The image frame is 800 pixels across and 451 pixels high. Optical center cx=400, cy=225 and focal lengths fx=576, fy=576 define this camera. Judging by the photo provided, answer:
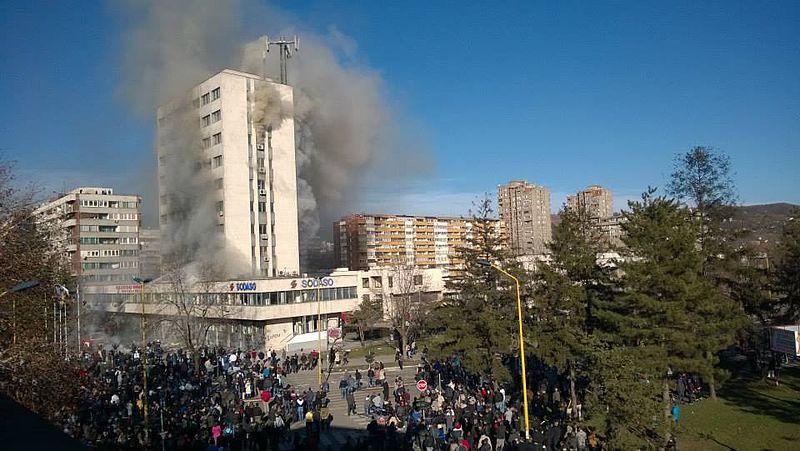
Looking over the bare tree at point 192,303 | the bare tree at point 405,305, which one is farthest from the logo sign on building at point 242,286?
the bare tree at point 405,305

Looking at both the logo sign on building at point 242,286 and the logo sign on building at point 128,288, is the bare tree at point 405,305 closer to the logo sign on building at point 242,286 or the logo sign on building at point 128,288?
the logo sign on building at point 242,286

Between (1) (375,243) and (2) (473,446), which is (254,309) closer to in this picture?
(2) (473,446)

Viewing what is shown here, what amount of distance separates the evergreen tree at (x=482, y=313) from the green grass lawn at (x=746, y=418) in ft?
21.6

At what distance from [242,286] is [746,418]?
102ft

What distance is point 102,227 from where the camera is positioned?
75062mm

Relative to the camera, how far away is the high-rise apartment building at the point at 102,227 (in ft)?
235

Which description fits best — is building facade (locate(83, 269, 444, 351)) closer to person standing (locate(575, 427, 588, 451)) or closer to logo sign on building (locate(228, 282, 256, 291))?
logo sign on building (locate(228, 282, 256, 291))

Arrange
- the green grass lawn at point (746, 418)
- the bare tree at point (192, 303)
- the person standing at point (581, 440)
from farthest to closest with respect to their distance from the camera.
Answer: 1. the bare tree at point (192, 303)
2. the green grass lawn at point (746, 418)
3. the person standing at point (581, 440)

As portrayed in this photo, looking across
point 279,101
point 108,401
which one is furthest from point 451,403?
point 279,101

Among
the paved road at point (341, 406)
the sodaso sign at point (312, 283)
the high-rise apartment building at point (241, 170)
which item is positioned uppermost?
the high-rise apartment building at point (241, 170)

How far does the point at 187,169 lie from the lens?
5659cm

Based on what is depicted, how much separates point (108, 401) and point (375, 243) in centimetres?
9179

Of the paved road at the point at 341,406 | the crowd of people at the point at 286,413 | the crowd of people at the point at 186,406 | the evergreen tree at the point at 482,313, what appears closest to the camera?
the crowd of people at the point at 286,413

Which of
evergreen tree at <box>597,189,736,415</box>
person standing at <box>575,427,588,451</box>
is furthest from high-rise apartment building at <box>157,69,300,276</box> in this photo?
person standing at <box>575,427,588,451</box>
